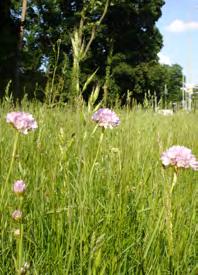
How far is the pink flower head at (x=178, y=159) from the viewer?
1195 millimetres

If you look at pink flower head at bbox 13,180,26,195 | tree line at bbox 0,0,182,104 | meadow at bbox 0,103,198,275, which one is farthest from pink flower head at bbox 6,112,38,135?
tree line at bbox 0,0,182,104

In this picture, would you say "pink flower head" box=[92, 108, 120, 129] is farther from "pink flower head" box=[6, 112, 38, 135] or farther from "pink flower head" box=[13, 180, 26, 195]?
"pink flower head" box=[13, 180, 26, 195]

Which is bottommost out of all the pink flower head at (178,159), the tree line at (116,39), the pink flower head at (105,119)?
the pink flower head at (178,159)

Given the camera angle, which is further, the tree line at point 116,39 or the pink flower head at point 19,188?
the tree line at point 116,39

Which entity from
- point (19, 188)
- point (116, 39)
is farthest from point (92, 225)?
point (116, 39)

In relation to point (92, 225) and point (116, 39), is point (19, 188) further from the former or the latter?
point (116, 39)

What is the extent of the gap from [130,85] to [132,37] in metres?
3.01

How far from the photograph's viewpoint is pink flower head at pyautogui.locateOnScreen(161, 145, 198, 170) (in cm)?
120

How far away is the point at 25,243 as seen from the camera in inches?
55.9

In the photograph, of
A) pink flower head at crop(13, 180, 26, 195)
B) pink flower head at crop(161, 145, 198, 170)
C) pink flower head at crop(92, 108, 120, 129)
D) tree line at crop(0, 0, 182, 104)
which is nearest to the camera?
pink flower head at crop(13, 180, 26, 195)

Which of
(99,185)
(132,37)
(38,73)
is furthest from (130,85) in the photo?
(99,185)

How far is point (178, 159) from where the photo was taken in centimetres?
120

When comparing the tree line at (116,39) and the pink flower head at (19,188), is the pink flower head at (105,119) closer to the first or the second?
the pink flower head at (19,188)

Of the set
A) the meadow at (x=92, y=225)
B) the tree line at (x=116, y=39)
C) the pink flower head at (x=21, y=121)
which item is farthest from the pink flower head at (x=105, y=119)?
the tree line at (x=116, y=39)
